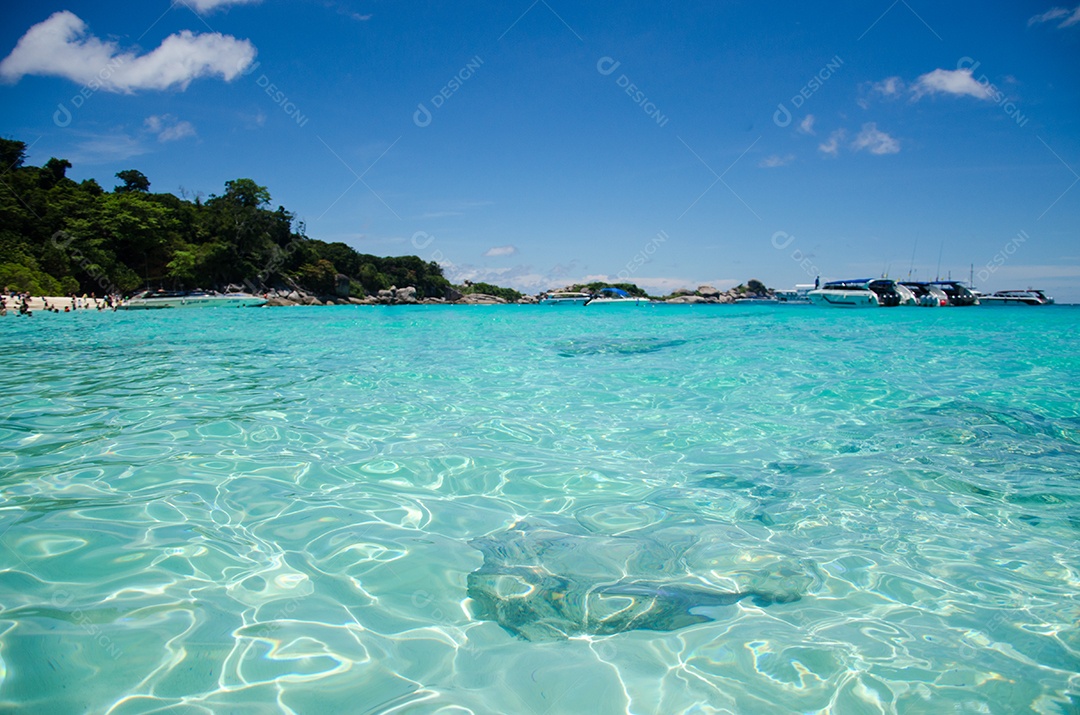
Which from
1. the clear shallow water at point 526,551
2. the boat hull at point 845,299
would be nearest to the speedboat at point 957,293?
the boat hull at point 845,299

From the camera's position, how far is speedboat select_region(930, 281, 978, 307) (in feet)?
242

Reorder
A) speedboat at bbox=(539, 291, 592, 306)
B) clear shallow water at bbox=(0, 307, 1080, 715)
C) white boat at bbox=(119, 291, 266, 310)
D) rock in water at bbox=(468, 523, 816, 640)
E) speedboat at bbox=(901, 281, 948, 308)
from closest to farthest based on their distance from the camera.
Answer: clear shallow water at bbox=(0, 307, 1080, 715)
rock in water at bbox=(468, 523, 816, 640)
white boat at bbox=(119, 291, 266, 310)
speedboat at bbox=(901, 281, 948, 308)
speedboat at bbox=(539, 291, 592, 306)

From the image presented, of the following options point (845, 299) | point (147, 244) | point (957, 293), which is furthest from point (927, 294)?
point (147, 244)

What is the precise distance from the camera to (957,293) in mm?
74250

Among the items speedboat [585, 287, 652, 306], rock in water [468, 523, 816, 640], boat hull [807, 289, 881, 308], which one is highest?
speedboat [585, 287, 652, 306]

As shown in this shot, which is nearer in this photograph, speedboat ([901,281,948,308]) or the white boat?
the white boat

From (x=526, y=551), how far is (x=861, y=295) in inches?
2629

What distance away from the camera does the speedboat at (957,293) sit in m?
73.6

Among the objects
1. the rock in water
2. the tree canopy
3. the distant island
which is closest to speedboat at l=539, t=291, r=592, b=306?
the distant island

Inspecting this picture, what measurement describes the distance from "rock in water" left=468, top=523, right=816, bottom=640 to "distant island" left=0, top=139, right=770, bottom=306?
1732 inches

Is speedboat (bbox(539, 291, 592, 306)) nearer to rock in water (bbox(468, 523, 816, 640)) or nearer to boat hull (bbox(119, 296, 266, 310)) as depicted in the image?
boat hull (bbox(119, 296, 266, 310))

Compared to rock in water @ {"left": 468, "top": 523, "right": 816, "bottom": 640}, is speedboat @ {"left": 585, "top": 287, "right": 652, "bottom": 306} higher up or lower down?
higher up

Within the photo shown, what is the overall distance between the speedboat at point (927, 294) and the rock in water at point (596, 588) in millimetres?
81038

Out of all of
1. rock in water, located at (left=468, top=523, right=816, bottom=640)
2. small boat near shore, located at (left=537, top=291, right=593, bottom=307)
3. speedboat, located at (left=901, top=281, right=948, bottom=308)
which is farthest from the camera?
small boat near shore, located at (left=537, top=291, right=593, bottom=307)
